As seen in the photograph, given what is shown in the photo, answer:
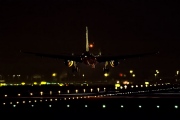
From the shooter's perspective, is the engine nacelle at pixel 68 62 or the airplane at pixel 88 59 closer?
the airplane at pixel 88 59

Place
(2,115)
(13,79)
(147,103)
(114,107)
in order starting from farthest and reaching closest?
(13,79) < (147,103) < (114,107) < (2,115)

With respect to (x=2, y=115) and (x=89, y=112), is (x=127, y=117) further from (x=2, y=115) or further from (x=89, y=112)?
(x=2, y=115)

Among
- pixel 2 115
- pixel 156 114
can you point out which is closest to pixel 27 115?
pixel 2 115

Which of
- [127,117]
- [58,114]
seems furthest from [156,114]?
[58,114]

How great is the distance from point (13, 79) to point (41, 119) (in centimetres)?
12299

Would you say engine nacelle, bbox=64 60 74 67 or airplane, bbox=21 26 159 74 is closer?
airplane, bbox=21 26 159 74

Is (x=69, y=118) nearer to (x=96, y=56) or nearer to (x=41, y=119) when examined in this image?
(x=41, y=119)

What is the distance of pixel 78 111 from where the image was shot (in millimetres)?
42094

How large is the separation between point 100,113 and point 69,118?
4.62 m

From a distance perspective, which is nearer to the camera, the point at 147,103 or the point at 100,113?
the point at 100,113

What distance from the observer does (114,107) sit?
4534 centimetres

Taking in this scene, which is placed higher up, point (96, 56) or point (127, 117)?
point (96, 56)

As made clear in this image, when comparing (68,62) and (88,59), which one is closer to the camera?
(88,59)

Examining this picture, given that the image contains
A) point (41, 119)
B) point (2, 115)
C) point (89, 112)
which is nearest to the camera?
point (41, 119)
